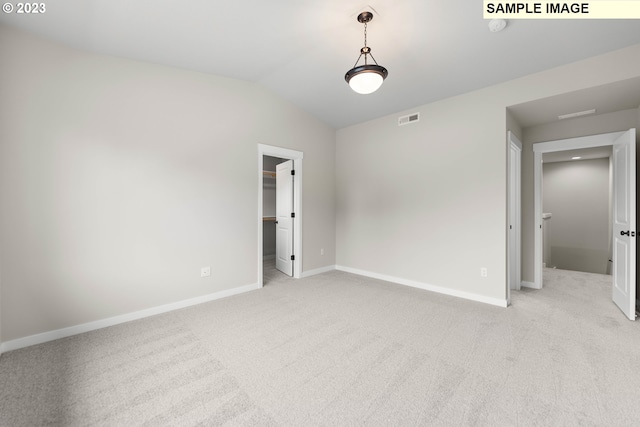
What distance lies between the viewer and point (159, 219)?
3094 millimetres

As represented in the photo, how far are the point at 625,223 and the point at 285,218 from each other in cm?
455

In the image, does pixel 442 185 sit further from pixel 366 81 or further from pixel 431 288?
pixel 366 81

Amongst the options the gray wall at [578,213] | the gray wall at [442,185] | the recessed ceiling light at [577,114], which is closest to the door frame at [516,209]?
the recessed ceiling light at [577,114]

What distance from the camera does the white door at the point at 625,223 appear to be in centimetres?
284

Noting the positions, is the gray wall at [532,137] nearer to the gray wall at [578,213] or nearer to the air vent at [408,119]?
the air vent at [408,119]

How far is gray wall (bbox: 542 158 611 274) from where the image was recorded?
627 cm

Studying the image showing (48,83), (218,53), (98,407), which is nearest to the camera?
(98,407)

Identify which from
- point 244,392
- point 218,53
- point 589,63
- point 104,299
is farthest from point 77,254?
point 589,63

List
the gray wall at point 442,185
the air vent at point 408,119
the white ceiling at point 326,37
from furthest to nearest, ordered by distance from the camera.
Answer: the air vent at point 408,119 → the gray wall at point 442,185 → the white ceiling at point 326,37

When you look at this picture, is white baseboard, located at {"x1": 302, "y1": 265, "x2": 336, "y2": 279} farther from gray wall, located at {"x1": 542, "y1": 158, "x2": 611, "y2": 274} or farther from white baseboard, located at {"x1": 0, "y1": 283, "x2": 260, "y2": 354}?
gray wall, located at {"x1": 542, "y1": 158, "x2": 611, "y2": 274}

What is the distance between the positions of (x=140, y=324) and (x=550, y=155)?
24.8 feet

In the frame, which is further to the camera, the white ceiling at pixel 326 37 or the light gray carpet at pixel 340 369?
the white ceiling at pixel 326 37

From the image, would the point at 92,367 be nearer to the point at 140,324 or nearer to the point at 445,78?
the point at 140,324

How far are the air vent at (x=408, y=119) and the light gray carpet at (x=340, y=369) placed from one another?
2.77 metres
